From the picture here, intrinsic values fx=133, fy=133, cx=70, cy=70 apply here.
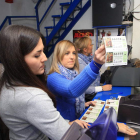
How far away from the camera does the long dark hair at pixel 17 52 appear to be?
26.4 inches

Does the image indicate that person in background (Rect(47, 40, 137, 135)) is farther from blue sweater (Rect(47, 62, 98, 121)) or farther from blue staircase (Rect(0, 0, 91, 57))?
blue staircase (Rect(0, 0, 91, 57))

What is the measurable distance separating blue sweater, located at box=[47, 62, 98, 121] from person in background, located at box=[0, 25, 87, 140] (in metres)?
0.27

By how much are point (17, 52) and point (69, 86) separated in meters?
0.45

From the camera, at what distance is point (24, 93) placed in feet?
2.12

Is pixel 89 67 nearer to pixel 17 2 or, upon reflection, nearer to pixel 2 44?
pixel 2 44

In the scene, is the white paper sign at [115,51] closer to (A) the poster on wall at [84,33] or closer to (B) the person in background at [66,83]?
(B) the person in background at [66,83]

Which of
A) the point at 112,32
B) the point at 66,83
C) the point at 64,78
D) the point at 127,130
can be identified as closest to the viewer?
the point at 127,130

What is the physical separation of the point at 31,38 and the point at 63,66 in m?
0.67

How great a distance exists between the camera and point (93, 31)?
3.72m

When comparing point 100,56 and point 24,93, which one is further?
point 100,56

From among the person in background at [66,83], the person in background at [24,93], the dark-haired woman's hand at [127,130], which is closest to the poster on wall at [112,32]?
the person in background at [66,83]

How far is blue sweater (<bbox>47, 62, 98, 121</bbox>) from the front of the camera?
880 mm

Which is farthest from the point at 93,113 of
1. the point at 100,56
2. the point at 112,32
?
the point at 112,32

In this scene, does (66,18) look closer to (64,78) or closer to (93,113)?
(64,78)
